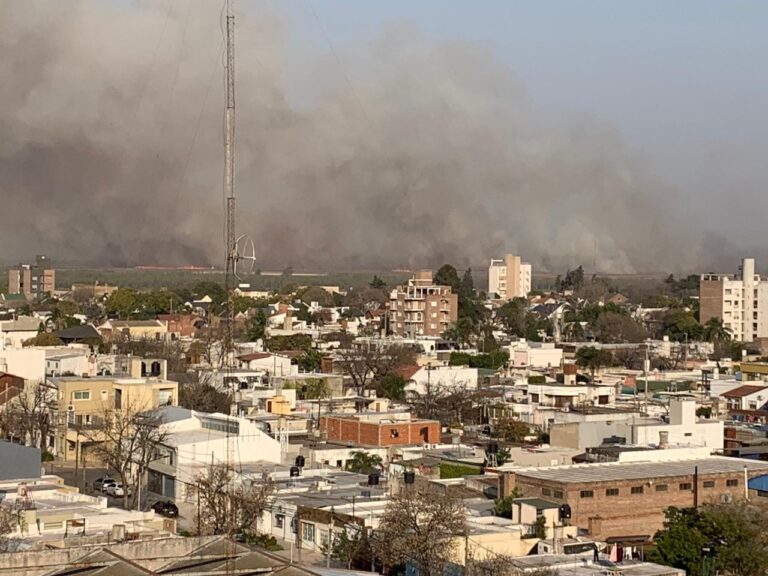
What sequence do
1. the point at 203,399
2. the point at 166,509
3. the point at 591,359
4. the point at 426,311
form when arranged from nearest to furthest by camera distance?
the point at 166,509 < the point at 203,399 < the point at 591,359 < the point at 426,311

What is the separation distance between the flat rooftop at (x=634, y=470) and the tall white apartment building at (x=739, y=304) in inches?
1079

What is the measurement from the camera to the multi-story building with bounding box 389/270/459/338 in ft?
132

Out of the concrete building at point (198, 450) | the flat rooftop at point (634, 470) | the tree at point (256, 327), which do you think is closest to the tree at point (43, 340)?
the tree at point (256, 327)

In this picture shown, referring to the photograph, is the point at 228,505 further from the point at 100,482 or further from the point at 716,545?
the point at 716,545

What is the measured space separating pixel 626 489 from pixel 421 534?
3138 mm

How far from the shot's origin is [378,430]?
60.1ft

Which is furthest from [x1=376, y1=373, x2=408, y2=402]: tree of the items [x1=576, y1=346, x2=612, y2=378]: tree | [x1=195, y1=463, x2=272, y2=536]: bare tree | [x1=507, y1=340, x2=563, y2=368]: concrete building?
[x1=195, y1=463, x2=272, y2=536]: bare tree

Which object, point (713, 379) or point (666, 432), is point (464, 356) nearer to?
point (713, 379)

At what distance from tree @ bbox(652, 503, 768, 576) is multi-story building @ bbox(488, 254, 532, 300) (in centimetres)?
5019

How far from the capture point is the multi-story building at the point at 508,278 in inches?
2450

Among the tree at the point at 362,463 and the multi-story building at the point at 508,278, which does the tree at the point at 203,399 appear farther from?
the multi-story building at the point at 508,278

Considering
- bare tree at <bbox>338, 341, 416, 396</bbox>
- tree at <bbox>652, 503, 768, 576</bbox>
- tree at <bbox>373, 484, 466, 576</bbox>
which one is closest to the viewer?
tree at <bbox>373, 484, 466, 576</bbox>

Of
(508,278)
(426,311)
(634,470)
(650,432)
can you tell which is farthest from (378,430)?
(508,278)

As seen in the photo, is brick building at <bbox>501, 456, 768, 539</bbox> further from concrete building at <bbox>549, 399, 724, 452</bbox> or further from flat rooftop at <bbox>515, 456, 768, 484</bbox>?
concrete building at <bbox>549, 399, 724, 452</bbox>
